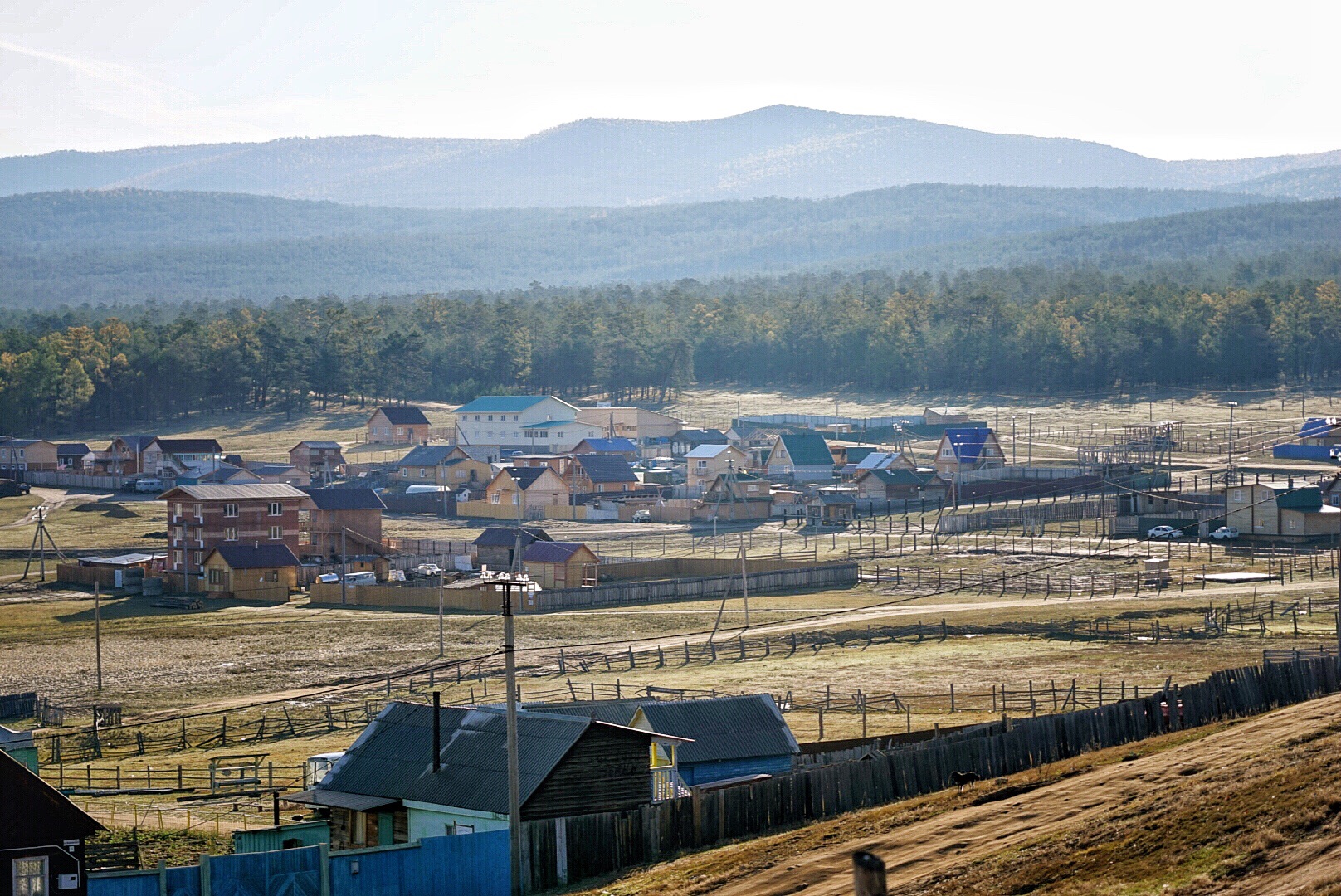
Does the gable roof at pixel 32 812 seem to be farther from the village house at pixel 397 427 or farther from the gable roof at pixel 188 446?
the village house at pixel 397 427

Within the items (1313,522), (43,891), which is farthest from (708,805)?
(1313,522)

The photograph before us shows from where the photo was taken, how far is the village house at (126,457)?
122375mm

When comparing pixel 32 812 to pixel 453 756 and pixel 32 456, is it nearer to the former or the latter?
pixel 453 756

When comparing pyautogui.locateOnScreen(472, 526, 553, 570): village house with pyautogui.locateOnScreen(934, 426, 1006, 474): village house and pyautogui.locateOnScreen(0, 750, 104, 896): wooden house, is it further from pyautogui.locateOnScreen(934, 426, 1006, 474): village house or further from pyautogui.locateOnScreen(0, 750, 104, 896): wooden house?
pyautogui.locateOnScreen(0, 750, 104, 896): wooden house

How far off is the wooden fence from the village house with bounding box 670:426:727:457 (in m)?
57.5

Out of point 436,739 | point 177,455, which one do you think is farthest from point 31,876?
point 177,455

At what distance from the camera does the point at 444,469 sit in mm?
117438

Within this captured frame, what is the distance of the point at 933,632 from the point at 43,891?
3975 cm

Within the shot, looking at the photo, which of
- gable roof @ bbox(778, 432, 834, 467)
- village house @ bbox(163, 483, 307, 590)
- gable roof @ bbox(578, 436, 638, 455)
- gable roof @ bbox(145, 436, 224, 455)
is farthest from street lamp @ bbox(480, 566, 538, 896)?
gable roof @ bbox(145, 436, 224, 455)

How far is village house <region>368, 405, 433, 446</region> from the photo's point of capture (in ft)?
465

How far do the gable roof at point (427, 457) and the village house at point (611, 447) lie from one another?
9998 millimetres

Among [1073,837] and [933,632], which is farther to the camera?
[933,632]

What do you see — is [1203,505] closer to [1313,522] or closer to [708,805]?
[1313,522]

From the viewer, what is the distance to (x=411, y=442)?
5620 inches
